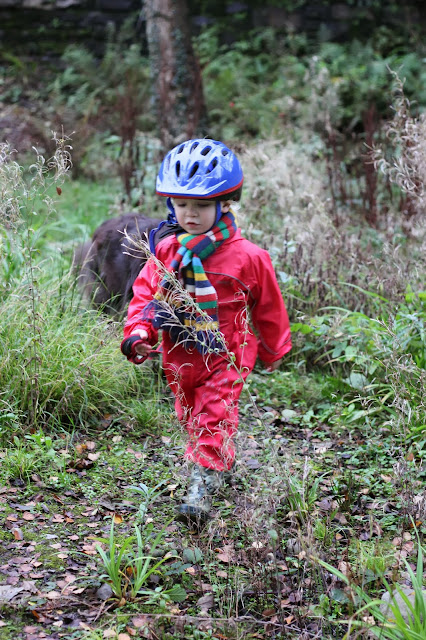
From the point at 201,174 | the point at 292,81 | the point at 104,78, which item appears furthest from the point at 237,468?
the point at 104,78

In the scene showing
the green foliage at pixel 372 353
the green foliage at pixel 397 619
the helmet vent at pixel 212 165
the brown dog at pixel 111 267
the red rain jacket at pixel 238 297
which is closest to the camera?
the green foliage at pixel 397 619

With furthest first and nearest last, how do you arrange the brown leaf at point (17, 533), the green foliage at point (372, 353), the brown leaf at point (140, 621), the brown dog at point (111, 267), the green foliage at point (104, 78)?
the green foliage at point (104, 78) → the brown dog at point (111, 267) → the green foliage at point (372, 353) → the brown leaf at point (17, 533) → the brown leaf at point (140, 621)

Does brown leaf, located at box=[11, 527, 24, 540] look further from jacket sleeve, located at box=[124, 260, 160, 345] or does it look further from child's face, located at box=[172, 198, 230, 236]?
child's face, located at box=[172, 198, 230, 236]

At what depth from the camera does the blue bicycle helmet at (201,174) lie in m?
2.98

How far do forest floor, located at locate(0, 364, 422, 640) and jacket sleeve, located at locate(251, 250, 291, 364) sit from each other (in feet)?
1.22

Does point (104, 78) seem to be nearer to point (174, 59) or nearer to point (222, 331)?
point (174, 59)

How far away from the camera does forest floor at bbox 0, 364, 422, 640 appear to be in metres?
2.50

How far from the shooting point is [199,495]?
10.1 feet

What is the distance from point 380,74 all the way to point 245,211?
19.7 feet

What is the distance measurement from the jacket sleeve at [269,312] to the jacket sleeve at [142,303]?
47 centimetres

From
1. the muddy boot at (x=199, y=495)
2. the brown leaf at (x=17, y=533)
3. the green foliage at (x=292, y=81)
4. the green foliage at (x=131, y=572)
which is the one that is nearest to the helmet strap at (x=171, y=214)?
the muddy boot at (x=199, y=495)

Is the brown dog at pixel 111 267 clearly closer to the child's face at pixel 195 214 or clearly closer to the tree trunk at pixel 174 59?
the child's face at pixel 195 214

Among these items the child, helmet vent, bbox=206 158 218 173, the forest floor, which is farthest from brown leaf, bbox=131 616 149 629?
helmet vent, bbox=206 158 218 173

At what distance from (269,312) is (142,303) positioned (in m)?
0.59
